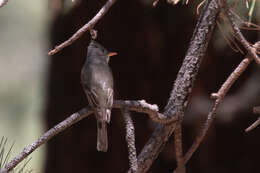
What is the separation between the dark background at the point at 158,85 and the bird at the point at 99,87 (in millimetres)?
422

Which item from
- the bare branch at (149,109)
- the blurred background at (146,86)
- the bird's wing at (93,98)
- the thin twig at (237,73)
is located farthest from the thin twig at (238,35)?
the blurred background at (146,86)

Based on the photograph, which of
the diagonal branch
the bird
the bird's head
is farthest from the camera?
the bird's head

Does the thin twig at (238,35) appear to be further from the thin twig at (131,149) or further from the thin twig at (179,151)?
the thin twig at (131,149)

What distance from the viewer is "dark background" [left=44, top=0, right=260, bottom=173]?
11.5 ft

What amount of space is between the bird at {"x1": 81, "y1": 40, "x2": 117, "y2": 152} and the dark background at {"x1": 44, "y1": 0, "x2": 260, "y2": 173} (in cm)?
42

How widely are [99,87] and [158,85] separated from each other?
78 cm

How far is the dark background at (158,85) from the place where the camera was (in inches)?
138

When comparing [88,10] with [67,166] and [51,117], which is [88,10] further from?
[67,166]

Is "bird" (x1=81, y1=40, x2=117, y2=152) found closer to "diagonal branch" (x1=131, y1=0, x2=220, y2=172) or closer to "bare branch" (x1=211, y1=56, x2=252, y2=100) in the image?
"diagonal branch" (x1=131, y1=0, x2=220, y2=172)

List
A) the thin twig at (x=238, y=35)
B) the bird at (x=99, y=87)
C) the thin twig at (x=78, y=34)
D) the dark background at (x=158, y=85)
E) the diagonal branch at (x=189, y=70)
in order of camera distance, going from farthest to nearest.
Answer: the dark background at (x=158, y=85) → the bird at (x=99, y=87) → the diagonal branch at (x=189, y=70) → the thin twig at (x=238, y=35) → the thin twig at (x=78, y=34)

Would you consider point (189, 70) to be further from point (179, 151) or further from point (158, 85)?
point (158, 85)

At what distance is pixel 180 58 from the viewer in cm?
359

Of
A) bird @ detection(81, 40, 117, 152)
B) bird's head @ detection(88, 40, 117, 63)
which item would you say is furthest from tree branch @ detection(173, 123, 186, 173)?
bird's head @ detection(88, 40, 117, 63)

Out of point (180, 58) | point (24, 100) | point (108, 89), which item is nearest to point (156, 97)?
point (180, 58)
